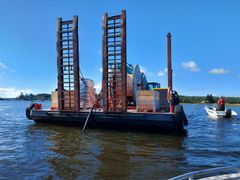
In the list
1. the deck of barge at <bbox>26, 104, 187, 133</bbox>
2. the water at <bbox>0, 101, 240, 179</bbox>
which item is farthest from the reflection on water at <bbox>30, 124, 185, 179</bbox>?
the deck of barge at <bbox>26, 104, 187, 133</bbox>

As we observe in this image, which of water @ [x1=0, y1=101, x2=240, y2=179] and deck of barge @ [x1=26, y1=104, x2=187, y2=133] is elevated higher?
deck of barge @ [x1=26, y1=104, x2=187, y2=133]

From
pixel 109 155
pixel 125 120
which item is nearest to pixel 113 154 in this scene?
pixel 109 155

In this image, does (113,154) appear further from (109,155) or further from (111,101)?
(111,101)

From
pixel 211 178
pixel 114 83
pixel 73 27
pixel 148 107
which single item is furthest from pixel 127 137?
pixel 211 178

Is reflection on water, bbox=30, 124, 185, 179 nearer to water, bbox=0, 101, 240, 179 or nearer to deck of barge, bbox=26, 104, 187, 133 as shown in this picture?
water, bbox=0, 101, 240, 179

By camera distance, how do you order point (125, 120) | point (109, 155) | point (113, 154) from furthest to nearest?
point (125, 120) < point (113, 154) < point (109, 155)

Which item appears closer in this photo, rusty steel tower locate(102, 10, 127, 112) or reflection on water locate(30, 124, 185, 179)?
reflection on water locate(30, 124, 185, 179)

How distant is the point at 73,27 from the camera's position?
19.1m

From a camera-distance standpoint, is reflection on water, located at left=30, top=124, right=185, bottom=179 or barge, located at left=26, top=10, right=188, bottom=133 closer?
reflection on water, located at left=30, top=124, right=185, bottom=179

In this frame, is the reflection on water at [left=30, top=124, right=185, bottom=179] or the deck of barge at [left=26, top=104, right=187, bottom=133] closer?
the reflection on water at [left=30, top=124, right=185, bottom=179]

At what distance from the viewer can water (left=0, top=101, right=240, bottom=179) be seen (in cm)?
891

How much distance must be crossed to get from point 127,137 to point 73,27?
7.90 metres

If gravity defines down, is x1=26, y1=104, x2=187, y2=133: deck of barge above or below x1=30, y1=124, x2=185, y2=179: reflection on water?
Result: above

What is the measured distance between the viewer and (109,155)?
37.0ft
